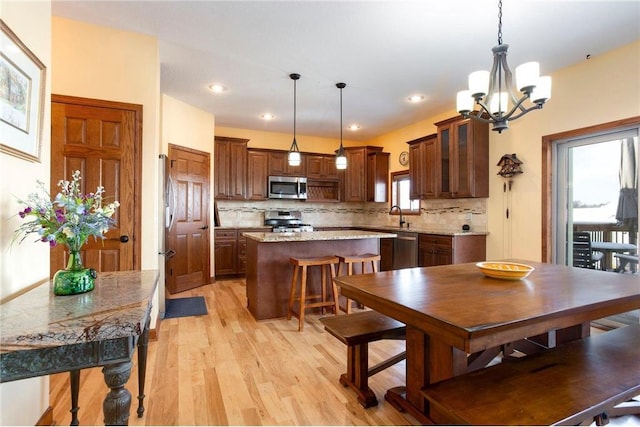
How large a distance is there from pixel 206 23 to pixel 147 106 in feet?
2.93

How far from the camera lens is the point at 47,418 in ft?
5.39

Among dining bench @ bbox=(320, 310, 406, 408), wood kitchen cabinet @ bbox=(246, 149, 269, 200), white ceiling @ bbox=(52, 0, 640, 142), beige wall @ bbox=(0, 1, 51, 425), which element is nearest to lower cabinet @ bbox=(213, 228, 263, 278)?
wood kitchen cabinet @ bbox=(246, 149, 269, 200)

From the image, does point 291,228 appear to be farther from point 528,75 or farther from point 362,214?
point 528,75

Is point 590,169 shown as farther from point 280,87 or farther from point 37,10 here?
point 37,10

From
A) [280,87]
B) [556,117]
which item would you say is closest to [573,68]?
[556,117]

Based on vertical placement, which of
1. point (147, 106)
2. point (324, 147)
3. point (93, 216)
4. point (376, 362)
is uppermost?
point (324, 147)

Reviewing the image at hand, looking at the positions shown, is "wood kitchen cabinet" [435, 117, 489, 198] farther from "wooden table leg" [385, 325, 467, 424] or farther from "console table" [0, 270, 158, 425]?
"console table" [0, 270, 158, 425]

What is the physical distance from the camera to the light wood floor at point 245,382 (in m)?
1.78

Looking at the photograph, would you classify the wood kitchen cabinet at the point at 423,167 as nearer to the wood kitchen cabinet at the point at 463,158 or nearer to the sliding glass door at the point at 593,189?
the wood kitchen cabinet at the point at 463,158

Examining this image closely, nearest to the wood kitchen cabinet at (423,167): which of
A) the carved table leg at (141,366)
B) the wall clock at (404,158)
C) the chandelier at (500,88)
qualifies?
the wall clock at (404,158)

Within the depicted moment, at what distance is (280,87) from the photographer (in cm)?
408

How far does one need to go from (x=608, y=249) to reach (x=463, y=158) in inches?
74.6

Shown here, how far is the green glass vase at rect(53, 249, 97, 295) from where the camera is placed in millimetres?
1345

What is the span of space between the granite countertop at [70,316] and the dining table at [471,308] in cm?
105
